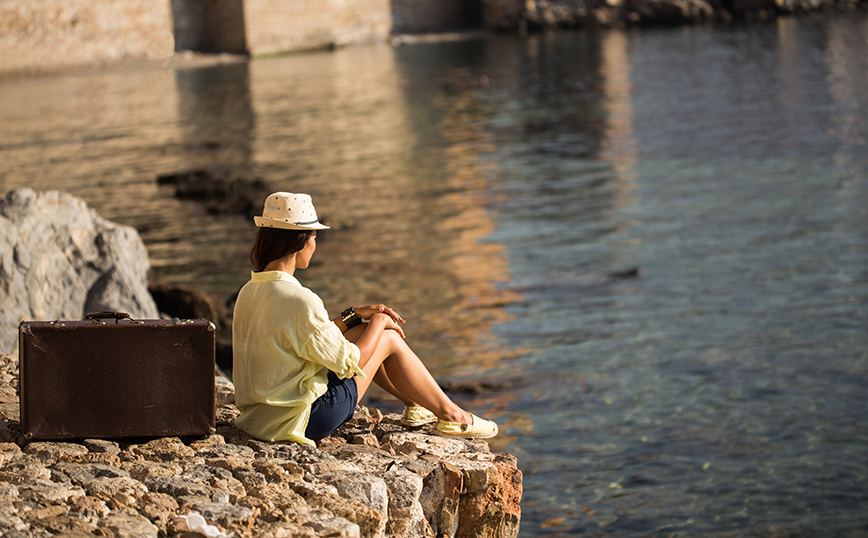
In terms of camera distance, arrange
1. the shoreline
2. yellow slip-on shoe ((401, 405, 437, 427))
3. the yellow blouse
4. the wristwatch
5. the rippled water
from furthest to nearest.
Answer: the shoreline, the rippled water, yellow slip-on shoe ((401, 405, 437, 427)), the wristwatch, the yellow blouse

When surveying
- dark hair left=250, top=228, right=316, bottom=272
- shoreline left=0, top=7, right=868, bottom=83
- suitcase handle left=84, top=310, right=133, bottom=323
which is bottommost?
suitcase handle left=84, top=310, right=133, bottom=323

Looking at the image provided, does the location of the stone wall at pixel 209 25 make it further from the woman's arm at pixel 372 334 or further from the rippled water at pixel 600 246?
the woman's arm at pixel 372 334

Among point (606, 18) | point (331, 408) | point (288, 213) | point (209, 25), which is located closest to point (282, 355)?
point (331, 408)

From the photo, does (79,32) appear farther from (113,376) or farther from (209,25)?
(113,376)

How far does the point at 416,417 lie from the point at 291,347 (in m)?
0.83

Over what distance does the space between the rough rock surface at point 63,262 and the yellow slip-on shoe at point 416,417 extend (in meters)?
3.32

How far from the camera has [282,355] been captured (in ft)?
11.8

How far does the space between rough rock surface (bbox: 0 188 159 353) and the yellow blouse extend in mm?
3247

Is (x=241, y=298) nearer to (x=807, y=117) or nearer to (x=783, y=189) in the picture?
(x=783, y=189)

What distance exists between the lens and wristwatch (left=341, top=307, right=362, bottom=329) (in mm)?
4047

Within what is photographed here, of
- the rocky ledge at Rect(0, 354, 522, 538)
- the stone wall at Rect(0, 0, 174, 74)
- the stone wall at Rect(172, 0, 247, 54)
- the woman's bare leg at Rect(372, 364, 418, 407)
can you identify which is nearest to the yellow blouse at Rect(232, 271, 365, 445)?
the rocky ledge at Rect(0, 354, 522, 538)

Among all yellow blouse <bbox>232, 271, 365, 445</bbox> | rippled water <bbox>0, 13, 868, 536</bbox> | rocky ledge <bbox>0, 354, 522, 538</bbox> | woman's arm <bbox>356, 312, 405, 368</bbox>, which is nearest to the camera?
rocky ledge <bbox>0, 354, 522, 538</bbox>

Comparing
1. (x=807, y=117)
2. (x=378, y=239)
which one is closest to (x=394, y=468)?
(x=378, y=239)

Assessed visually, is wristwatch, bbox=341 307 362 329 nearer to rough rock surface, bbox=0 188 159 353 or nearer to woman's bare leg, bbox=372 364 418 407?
woman's bare leg, bbox=372 364 418 407
